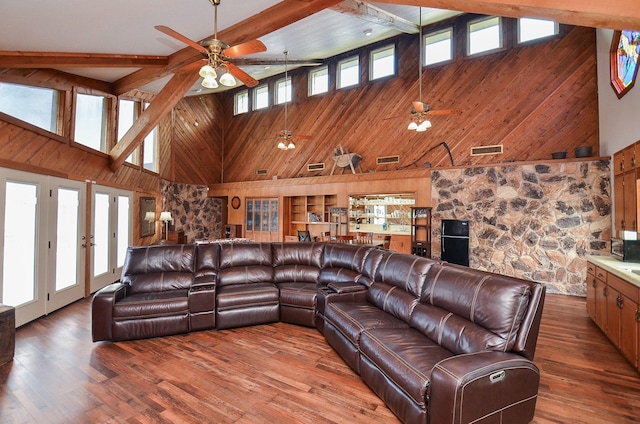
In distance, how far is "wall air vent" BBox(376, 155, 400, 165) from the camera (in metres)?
7.92

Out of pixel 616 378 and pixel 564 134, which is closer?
pixel 616 378

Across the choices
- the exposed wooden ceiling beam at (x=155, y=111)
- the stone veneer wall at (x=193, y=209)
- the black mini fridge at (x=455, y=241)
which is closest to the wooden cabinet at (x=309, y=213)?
the black mini fridge at (x=455, y=241)

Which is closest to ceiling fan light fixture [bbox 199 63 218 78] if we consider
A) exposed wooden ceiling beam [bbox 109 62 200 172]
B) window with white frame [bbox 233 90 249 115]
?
exposed wooden ceiling beam [bbox 109 62 200 172]

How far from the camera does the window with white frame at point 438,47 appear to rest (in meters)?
7.34

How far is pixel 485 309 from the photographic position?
2184mm

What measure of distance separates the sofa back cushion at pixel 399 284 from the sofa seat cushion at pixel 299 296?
0.79 meters

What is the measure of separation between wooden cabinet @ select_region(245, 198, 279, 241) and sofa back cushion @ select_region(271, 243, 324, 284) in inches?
206

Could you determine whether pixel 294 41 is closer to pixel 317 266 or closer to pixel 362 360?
pixel 317 266

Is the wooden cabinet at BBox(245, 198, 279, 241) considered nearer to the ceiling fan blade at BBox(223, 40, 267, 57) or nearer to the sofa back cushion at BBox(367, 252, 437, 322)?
the sofa back cushion at BBox(367, 252, 437, 322)

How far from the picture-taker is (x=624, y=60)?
14.0 feet

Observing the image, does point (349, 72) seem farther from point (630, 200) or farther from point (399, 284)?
point (399, 284)

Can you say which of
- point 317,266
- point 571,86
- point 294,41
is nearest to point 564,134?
point 571,86

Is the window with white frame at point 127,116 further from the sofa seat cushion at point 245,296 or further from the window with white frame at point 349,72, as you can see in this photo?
the window with white frame at point 349,72

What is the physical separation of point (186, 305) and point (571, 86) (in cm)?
790
